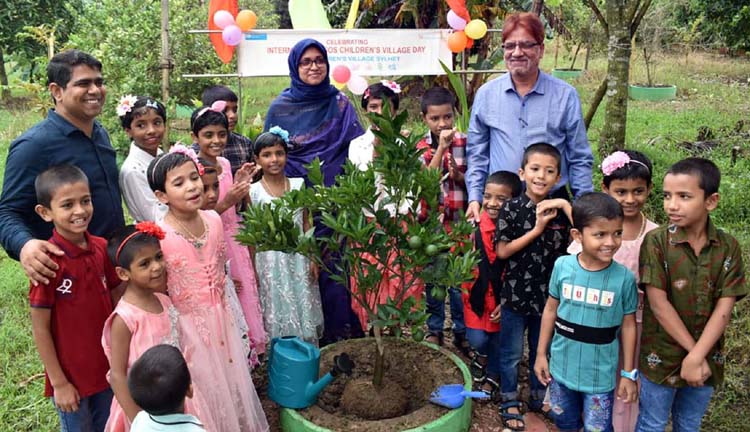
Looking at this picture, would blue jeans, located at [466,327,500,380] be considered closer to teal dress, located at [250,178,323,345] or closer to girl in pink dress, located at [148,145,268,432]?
teal dress, located at [250,178,323,345]

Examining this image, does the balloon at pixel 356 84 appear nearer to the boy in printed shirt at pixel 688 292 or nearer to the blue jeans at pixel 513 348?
the blue jeans at pixel 513 348

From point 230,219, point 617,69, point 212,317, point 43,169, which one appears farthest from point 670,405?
point 617,69

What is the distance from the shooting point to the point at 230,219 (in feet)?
11.1

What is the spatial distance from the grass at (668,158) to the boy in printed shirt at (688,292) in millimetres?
847

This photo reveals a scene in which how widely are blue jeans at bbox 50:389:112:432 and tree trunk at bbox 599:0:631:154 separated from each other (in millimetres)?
4823

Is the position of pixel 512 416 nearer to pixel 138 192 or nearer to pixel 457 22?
pixel 138 192

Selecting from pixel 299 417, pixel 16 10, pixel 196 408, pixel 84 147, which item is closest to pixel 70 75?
pixel 84 147

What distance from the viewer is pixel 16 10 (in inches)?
488

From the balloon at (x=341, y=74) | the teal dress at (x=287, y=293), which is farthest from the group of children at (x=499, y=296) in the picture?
the balloon at (x=341, y=74)

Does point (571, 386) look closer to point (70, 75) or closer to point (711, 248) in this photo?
point (711, 248)

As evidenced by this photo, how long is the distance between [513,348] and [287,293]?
1365mm

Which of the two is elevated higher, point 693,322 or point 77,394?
point 693,322

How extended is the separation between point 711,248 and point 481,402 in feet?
4.95

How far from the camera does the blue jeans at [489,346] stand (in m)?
3.26
